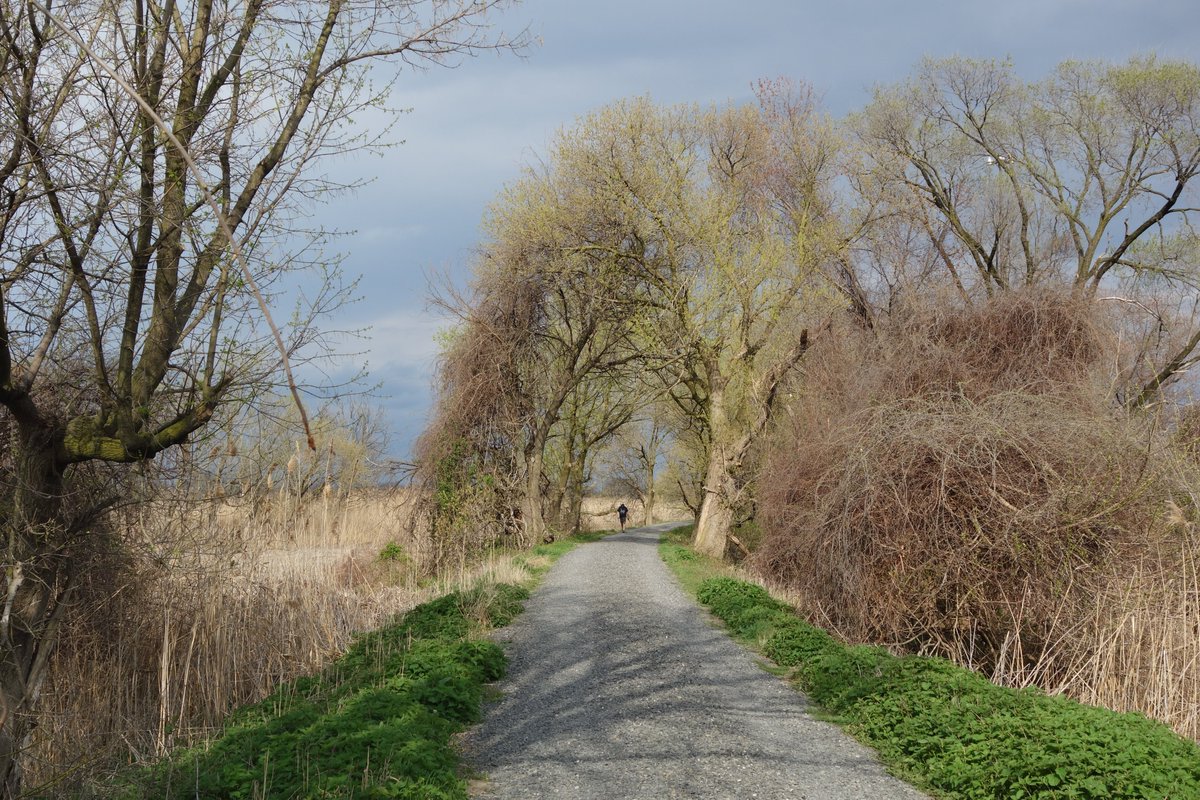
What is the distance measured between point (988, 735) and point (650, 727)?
2.66 m

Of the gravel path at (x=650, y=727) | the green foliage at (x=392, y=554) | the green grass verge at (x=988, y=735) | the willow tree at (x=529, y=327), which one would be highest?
the willow tree at (x=529, y=327)

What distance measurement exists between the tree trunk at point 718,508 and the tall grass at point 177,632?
11876mm

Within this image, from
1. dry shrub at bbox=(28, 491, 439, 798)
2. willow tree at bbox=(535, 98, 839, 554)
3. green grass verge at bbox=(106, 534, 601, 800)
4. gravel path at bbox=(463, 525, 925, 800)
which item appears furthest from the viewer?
willow tree at bbox=(535, 98, 839, 554)

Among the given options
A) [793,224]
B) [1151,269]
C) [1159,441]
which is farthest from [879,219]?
[1159,441]

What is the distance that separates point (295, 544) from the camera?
11.4 metres

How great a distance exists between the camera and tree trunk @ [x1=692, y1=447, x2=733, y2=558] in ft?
69.1

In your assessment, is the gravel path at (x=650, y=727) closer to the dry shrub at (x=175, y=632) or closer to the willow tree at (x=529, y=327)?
the dry shrub at (x=175, y=632)

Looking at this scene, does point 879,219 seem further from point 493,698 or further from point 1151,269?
point 493,698

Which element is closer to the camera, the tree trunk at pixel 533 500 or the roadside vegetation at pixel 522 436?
the roadside vegetation at pixel 522 436

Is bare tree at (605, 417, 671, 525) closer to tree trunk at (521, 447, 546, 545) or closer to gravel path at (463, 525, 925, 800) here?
tree trunk at (521, 447, 546, 545)

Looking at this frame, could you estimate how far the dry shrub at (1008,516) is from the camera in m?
8.73

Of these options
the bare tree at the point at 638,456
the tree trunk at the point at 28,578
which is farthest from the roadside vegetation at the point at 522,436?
the bare tree at the point at 638,456

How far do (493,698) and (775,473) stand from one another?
323 inches

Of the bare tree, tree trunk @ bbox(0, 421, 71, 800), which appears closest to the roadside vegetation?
tree trunk @ bbox(0, 421, 71, 800)
